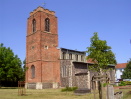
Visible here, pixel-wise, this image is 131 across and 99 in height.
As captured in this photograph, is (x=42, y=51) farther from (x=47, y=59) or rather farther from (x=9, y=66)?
(x=9, y=66)

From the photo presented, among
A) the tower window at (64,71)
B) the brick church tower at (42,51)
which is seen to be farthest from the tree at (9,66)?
the tower window at (64,71)

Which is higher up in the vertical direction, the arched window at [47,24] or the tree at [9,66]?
the arched window at [47,24]

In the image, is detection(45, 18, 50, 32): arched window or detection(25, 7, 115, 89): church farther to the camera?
detection(45, 18, 50, 32): arched window

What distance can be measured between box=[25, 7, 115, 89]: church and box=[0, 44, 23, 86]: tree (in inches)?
116

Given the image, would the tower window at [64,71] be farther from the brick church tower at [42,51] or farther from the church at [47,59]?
the brick church tower at [42,51]

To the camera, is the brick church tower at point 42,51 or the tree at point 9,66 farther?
the brick church tower at point 42,51

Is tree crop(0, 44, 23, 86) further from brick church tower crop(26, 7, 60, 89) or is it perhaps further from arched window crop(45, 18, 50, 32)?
arched window crop(45, 18, 50, 32)

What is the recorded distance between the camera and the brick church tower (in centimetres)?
3616

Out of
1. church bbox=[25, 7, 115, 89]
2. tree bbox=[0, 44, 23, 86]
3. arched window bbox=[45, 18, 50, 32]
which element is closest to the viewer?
tree bbox=[0, 44, 23, 86]

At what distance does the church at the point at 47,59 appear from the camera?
117 feet

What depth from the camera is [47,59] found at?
37.3 meters

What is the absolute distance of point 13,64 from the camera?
36.1m

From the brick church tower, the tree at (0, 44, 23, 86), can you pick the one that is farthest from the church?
the tree at (0, 44, 23, 86)

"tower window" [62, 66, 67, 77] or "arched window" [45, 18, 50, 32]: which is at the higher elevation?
"arched window" [45, 18, 50, 32]
